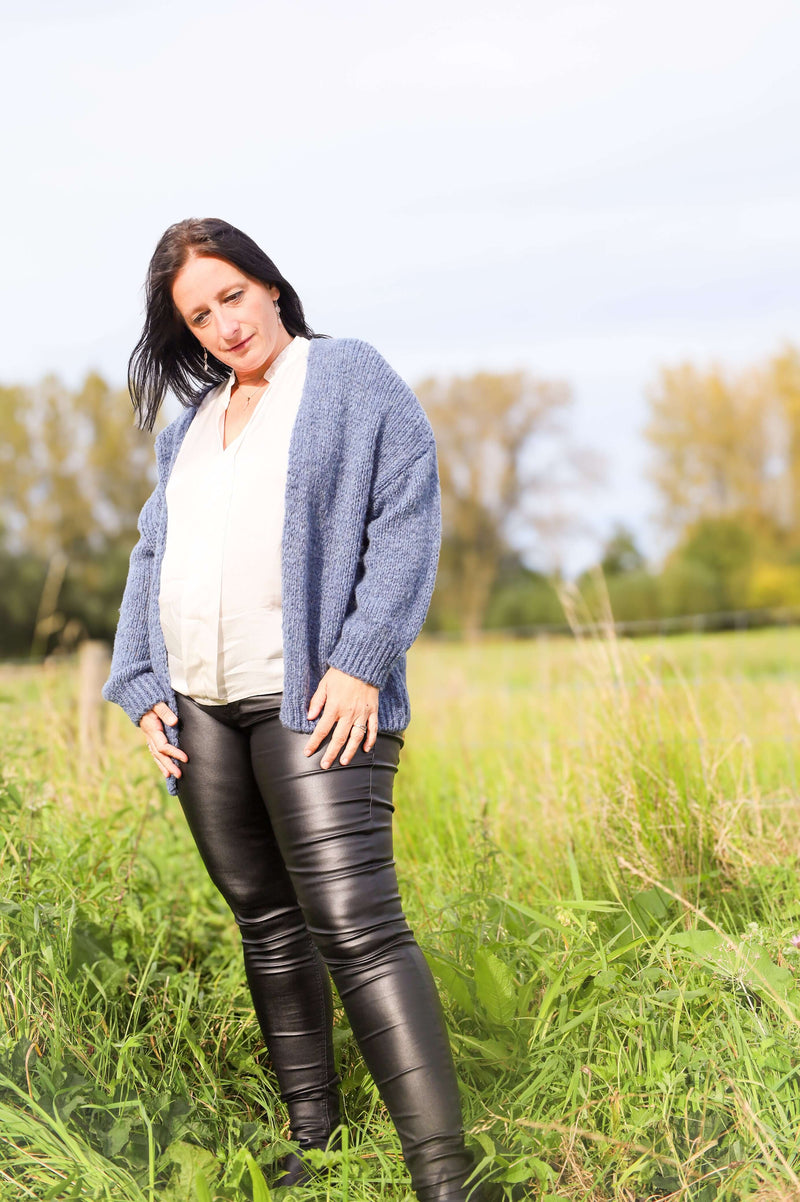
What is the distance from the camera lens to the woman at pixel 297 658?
5.78ft

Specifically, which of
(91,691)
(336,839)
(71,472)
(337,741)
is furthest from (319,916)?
(71,472)

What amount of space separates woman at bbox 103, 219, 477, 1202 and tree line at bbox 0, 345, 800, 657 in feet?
66.2

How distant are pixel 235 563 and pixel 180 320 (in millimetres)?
→ 606

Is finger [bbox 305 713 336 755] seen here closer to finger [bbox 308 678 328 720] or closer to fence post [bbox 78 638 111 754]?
finger [bbox 308 678 328 720]

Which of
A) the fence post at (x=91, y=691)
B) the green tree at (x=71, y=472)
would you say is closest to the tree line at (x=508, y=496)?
the green tree at (x=71, y=472)

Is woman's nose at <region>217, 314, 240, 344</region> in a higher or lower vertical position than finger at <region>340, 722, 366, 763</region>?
higher

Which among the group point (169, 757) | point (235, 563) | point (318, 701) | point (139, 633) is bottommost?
point (169, 757)

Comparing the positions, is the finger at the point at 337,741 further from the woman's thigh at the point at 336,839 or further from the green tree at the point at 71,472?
the green tree at the point at 71,472

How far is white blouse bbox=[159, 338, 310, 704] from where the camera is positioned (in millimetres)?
1892

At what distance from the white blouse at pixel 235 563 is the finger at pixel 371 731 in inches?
7.2

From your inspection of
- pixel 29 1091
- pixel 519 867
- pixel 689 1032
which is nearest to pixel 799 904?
pixel 689 1032

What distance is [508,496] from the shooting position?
30.5 m

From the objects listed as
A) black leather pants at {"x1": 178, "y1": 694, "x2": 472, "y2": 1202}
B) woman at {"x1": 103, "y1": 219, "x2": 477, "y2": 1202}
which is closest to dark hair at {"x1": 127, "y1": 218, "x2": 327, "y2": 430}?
woman at {"x1": 103, "y1": 219, "x2": 477, "y2": 1202}

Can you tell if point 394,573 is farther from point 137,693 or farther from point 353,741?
point 137,693
